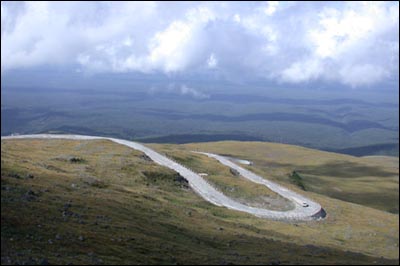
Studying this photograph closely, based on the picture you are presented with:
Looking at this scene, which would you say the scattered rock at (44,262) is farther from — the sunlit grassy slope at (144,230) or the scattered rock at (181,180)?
Result: the scattered rock at (181,180)

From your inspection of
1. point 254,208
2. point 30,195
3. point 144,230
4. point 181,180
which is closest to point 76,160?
point 181,180

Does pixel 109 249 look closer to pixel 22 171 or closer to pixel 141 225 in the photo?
pixel 141 225

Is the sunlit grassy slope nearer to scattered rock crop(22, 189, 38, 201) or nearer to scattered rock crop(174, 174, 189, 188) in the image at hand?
scattered rock crop(22, 189, 38, 201)

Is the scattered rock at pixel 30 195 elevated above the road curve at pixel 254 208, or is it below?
above

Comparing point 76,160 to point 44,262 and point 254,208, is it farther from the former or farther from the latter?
point 44,262

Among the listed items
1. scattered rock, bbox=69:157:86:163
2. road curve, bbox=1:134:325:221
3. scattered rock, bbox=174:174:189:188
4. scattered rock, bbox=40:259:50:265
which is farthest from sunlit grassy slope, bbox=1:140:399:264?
scattered rock, bbox=69:157:86:163

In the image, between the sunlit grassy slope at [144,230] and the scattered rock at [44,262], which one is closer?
the scattered rock at [44,262]

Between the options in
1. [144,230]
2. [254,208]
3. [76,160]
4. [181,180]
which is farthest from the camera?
[76,160]

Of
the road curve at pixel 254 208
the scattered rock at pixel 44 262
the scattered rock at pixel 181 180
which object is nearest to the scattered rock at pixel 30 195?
the scattered rock at pixel 44 262

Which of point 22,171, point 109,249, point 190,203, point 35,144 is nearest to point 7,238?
point 109,249
